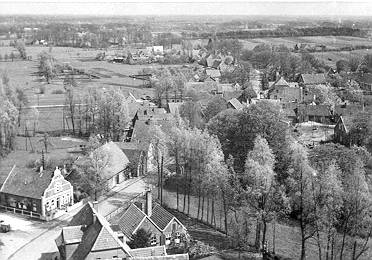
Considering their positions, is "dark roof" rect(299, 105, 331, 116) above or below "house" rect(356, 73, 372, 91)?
below

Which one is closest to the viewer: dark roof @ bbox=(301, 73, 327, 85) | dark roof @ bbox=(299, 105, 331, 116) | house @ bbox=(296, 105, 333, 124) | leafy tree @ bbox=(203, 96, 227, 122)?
leafy tree @ bbox=(203, 96, 227, 122)

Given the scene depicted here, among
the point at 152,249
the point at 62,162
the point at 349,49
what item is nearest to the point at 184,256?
the point at 152,249

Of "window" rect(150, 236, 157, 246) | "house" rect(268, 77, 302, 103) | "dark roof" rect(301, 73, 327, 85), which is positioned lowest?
"window" rect(150, 236, 157, 246)

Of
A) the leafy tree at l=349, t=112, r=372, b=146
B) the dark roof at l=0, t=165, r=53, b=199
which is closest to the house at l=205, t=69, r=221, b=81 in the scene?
the leafy tree at l=349, t=112, r=372, b=146

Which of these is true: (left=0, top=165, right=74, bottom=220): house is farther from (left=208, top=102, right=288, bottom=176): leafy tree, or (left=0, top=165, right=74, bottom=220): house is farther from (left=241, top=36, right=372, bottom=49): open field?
(left=241, top=36, right=372, bottom=49): open field

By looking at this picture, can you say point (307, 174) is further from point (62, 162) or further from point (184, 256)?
point (62, 162)

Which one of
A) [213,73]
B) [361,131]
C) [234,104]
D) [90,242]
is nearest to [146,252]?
[90,242]

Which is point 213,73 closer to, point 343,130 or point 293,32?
point 343,130
